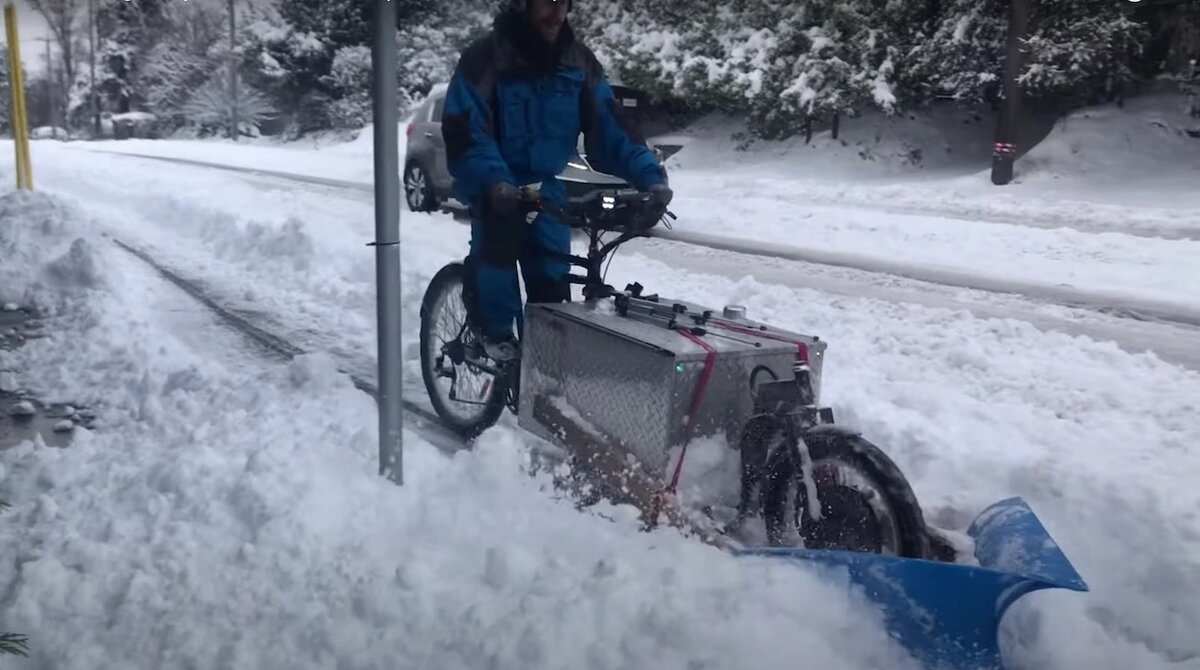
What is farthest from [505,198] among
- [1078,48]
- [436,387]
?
[1078,48]

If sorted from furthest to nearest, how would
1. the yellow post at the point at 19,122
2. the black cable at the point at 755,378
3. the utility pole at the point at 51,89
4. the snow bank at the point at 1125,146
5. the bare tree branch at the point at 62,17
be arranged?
the snow bank at the point at 1125,146, the yellow post at the point at 19,122, the utility pole at the point at 51,89, the bare tree branch at the point at 62,17, the black cable at the point at 755,378

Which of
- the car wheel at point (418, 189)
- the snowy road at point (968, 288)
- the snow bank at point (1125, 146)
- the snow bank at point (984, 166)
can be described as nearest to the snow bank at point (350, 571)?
the snowy road at point (968, 288)

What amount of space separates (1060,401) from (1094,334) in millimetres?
2083

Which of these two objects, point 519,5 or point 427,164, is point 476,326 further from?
point 427,164

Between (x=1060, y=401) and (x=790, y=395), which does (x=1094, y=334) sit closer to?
(x=1060, y=401)

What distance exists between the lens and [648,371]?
2.78 meters

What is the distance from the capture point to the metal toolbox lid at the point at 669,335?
274 centimetres

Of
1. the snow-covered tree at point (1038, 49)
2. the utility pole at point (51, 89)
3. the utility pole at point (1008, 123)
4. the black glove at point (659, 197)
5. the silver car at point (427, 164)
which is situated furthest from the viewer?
the utility pole at point (1008, 123)

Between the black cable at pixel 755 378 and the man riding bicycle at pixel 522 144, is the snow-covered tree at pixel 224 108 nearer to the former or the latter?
the man riding bicycle at pixel 522 144

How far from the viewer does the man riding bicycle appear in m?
3.32

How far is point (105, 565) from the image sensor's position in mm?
2732

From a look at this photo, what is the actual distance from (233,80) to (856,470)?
10004mm

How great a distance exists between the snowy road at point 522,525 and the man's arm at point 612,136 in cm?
102

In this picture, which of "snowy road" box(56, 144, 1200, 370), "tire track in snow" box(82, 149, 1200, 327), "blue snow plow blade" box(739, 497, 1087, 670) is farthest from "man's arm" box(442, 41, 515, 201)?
"snowy road" box(56, 144, 1200, 370)
